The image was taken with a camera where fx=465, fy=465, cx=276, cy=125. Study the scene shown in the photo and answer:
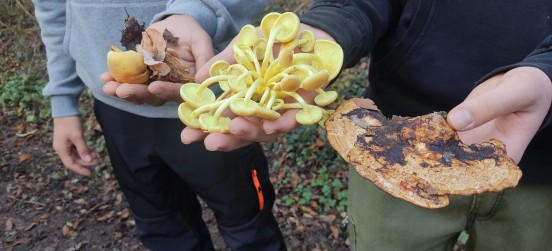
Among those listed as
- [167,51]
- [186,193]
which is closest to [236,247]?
[186,193]

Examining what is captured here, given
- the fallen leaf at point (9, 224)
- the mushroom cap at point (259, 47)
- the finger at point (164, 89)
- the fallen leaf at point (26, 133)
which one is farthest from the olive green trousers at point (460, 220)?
the fallen leaf at point (26, 133)

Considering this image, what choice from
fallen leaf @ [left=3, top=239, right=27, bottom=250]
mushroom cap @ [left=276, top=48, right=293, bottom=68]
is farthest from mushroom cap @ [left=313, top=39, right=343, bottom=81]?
fallen leaf @ [left=3, top=239, right=27, bottom=250]

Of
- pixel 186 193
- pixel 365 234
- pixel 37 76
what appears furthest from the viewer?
pixel 37 76

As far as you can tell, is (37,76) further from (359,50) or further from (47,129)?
(359,50)

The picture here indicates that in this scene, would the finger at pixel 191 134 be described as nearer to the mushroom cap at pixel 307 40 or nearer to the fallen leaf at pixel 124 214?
the mushroom cap at pixel 307 40

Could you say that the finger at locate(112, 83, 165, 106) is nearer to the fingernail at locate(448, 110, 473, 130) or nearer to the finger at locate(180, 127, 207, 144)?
the finger at locate(180, 127, 207, 144)

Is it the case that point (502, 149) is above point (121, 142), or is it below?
above

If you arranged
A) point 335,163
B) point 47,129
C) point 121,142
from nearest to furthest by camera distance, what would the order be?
1. point 121,142
2. point 335,163
3. point 47,129
